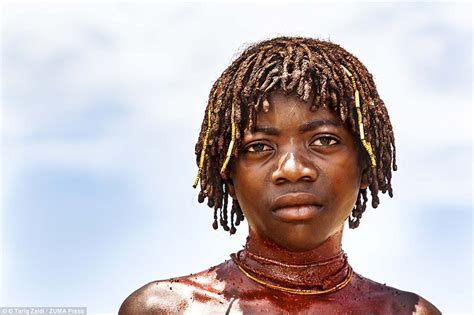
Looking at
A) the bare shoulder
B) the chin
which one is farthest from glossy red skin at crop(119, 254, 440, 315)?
the chin

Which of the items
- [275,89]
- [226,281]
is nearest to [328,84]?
[275,89]

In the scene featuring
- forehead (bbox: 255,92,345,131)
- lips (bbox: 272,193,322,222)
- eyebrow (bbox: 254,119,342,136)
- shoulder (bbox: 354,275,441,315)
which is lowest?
shoulder (bbox: 354,275,441,315)

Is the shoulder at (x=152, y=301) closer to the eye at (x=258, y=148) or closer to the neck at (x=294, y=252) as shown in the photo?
the neck at (x=294, y=252)

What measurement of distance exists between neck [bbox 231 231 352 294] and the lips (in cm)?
30

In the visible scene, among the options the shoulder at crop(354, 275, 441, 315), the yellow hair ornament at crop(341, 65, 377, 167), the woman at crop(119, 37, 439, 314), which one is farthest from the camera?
the shoulder at crop(354, 275, 441, 315)

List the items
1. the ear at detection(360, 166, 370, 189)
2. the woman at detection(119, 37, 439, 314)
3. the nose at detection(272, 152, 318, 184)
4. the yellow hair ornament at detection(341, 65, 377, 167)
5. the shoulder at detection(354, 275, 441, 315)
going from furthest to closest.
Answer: the shoulder at detection(354, 275, 441, 315) < the ear at detection(360, 166, 370, 189) < the yellow hair ornament at detection(341, 65, 377, 167) < the woman at detection(119, 37, 439, 314) < the nose at detection(272, 152, 318, 184)

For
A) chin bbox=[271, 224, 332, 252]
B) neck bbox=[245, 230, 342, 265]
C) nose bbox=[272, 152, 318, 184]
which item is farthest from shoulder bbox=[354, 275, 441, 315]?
nose bbox=[272, 152, 318, 184]

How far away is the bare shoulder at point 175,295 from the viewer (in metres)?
5.74

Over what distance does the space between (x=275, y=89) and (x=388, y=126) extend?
2.43 feet

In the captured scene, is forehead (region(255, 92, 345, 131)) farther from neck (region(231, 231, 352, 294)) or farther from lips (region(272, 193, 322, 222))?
neck (region(231, 231, 352, 294))

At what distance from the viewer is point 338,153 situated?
5469mm

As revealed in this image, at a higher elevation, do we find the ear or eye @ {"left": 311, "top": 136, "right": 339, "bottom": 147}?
eye @ {"left": 311, "top": 136, "right": 339, "bottom": 147}

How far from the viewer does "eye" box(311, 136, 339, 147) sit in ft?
17.9

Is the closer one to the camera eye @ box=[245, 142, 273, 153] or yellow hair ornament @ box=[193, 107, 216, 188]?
eye @ box=[245, 142, 273, 153]
